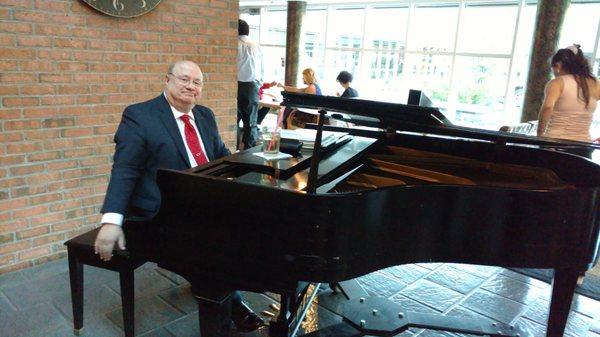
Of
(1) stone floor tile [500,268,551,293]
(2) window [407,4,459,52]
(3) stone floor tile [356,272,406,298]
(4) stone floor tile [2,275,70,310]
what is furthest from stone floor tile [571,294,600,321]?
(2) window [407,4,459,52]

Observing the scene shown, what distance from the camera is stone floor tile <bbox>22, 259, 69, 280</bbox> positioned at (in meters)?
2.65

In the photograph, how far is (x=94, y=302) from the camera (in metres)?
Result: 2.41

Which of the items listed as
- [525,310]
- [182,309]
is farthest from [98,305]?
[525,310]

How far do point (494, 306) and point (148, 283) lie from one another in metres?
2.16

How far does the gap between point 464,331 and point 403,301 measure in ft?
1.89

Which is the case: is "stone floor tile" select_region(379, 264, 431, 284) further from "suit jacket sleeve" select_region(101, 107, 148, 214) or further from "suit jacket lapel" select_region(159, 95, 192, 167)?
"suit jacket sleeve" select_region(101, 107, 148, 214)

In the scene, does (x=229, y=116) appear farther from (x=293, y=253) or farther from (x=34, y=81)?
(x=293, y=253)

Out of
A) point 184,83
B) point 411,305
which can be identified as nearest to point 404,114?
point 184,83

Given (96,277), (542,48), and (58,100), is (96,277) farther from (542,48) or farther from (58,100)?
(542,48)

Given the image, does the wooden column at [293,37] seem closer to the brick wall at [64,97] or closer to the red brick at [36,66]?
the brick wall at [64,97]

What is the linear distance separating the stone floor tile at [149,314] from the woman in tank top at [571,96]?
2983 millimetres

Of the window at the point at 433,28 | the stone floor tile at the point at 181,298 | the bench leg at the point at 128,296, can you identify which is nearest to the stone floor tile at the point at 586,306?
the stone floor tile at the point at 181,298

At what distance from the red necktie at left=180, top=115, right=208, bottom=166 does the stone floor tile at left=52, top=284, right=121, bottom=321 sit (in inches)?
39.6

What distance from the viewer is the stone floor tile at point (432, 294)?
8.71 feet
